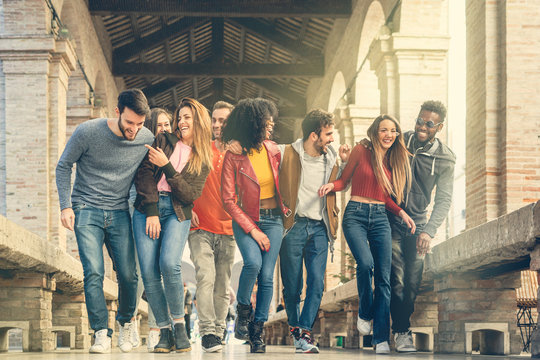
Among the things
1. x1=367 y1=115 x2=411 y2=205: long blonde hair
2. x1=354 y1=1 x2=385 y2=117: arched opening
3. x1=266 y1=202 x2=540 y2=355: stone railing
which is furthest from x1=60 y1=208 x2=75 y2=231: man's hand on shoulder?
x1=354 y1=1 x2=385 y2=117: arched opening

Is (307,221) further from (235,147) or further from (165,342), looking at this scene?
(165,342)

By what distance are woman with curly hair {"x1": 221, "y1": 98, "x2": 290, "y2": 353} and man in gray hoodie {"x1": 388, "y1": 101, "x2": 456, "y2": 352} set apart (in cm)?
79

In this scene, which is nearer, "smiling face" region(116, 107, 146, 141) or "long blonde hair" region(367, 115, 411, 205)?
"smiling face" region(116, 107, 146, 141)

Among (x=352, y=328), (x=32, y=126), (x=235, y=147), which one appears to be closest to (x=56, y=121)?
(x=32, y=126)

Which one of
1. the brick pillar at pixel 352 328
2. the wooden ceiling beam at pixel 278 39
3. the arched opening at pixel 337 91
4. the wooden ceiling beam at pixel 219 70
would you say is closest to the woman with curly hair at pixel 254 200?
the brick pillar at pixel 352 328

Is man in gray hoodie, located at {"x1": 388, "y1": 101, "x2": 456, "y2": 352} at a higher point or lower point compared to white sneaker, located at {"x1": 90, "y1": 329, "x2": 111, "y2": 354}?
higher

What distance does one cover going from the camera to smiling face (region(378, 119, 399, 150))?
5039mm

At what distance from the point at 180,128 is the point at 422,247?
158 centimetres

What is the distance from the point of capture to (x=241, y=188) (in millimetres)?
4824

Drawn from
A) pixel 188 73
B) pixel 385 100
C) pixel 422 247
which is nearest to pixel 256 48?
pixel 188 73

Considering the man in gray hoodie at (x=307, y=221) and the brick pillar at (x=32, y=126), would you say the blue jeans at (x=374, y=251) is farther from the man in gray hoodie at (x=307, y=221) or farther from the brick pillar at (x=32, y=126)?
the brick pillar at (x=32, y=126)

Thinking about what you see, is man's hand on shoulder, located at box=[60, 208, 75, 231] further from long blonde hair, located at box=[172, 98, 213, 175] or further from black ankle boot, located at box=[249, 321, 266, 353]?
black ankle boot, located at box=[249, 321, 266, 353]

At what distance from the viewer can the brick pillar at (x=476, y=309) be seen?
5.25 metres

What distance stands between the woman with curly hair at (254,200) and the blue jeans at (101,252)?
591mm
